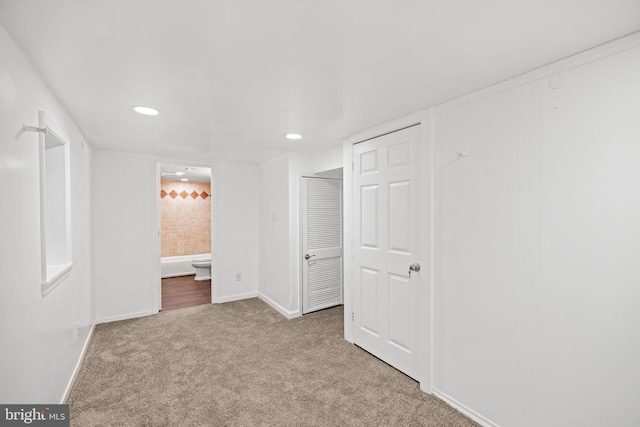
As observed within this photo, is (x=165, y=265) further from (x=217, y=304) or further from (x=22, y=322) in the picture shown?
(x=22, y=322)

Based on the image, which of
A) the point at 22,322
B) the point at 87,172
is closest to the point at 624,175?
the point at 22,322

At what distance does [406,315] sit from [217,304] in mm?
3069

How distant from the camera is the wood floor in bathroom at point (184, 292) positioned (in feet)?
14.8

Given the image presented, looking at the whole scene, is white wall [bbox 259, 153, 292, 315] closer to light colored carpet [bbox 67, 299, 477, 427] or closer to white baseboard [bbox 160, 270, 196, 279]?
light colored carpet [bbox 67, 299, 477, 427]

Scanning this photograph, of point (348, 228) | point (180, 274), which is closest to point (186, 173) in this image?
point (180, 274)

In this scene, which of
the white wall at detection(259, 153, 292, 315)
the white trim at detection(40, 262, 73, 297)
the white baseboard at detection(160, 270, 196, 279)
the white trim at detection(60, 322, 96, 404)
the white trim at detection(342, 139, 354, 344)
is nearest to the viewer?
the white trim at detection(40, 262, 73, 297)

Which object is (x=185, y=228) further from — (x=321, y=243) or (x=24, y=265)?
(x=24, y=265)

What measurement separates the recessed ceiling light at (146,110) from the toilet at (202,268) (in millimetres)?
4249

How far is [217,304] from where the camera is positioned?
14.5 ft

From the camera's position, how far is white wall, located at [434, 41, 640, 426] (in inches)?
53.9

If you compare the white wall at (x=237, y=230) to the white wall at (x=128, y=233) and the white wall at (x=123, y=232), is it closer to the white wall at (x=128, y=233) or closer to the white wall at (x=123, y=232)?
the white wall at (x=128, y=233)

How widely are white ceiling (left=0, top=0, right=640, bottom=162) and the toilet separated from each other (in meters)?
4.14

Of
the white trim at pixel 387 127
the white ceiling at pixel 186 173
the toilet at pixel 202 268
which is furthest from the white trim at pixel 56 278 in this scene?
the toilet at pixel 202 268

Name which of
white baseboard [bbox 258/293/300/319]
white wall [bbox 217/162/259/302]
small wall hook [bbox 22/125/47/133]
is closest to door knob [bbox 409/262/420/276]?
white baseboard [bbox 258/293/300/319]
